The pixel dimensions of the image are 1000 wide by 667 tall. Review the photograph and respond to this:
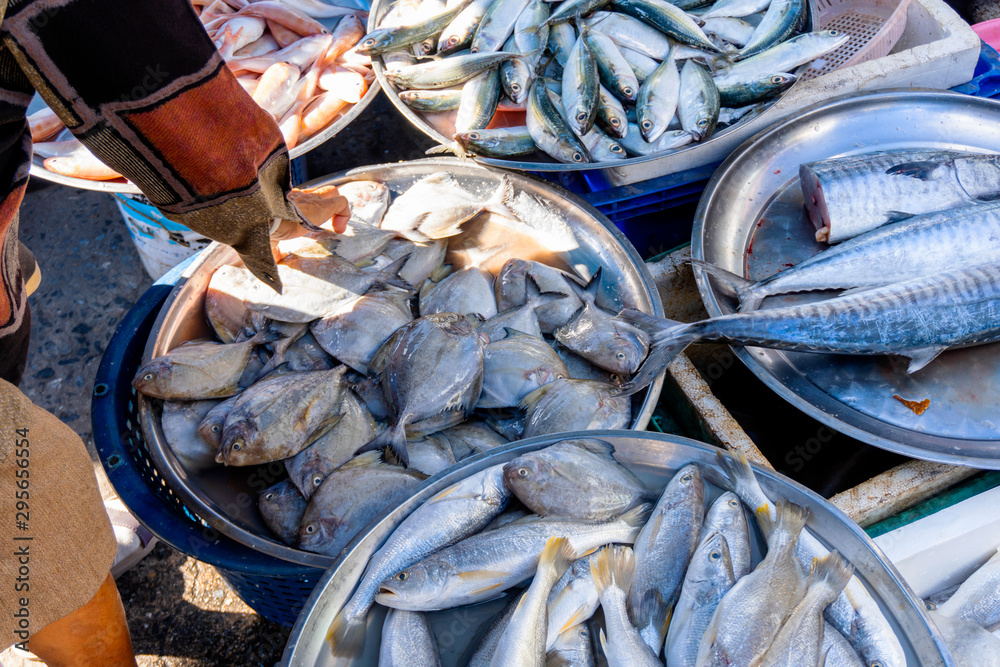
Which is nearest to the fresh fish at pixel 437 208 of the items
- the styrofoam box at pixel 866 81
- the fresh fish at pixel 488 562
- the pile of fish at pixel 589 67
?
the pile of fish at pixel 589 67

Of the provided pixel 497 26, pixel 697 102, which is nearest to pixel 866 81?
pixel 697 102

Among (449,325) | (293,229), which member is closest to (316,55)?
(293,229)

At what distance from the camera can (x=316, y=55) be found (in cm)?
349

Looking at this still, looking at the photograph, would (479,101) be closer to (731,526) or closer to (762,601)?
(731,526)

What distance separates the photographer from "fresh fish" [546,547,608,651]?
139 centimetres

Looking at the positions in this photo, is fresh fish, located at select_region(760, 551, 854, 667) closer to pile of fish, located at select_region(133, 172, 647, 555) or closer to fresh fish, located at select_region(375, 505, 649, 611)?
fresh fish, located at select_region(375, 505, 649, 611)

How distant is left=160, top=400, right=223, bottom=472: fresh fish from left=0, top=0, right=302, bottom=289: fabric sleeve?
63 centimetres

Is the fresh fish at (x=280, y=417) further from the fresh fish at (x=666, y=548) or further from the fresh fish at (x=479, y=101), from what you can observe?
the fresh fish at (x=479, y=101)

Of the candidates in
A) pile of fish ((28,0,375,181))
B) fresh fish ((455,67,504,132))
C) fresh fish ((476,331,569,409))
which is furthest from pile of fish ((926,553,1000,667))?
pile of fish ((28,0,375,181))

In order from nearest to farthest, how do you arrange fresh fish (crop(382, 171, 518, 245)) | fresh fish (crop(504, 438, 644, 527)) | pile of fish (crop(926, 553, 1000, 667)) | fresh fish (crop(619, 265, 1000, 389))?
fresh fish (crop(504, 438, 644, 527)) < pile of fish (crop(926, 553, 1000, 667)) < fresh fish (crop(619, 265, 1000, 389)) < fresh fish (crop(382, 171, 518, 245))

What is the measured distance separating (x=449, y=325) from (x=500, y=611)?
93 centimetres

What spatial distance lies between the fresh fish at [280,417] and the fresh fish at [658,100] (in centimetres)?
165

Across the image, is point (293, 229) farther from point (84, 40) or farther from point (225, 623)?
point (225, 623)

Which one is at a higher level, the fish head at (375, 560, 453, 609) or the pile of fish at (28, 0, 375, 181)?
the pile of fish at (28, 0, 375, 181)
